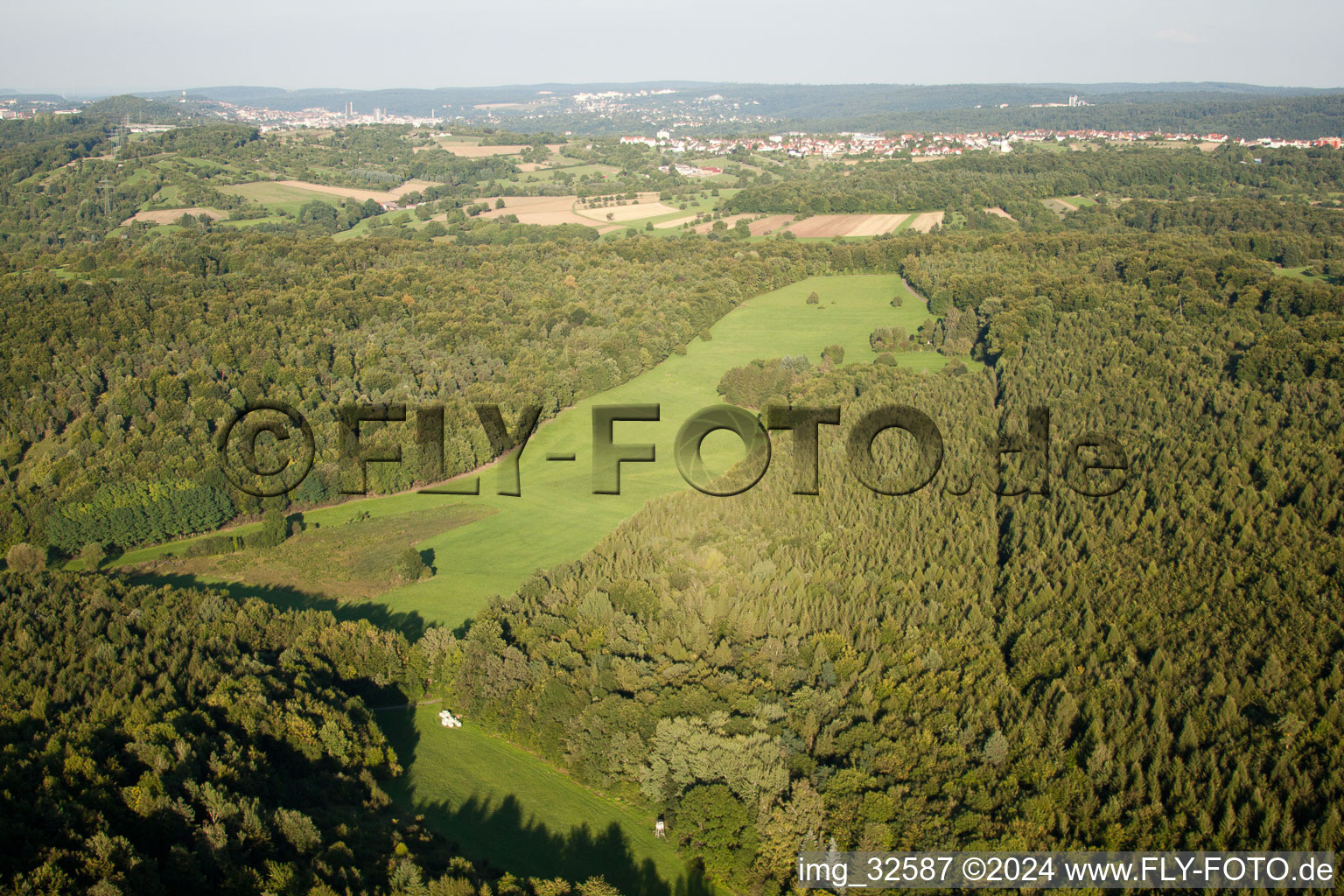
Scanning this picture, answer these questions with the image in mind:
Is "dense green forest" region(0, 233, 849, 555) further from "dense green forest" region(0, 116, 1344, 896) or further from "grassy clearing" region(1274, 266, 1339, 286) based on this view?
"grassy clearing" region(1274, 266, 1339, 286)

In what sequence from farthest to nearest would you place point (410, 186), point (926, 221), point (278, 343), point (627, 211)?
point (410, 186) → point (627, 211) → point (926, 221) → point (278, 343)

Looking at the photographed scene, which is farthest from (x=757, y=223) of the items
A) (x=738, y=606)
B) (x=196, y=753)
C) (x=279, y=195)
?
(x=196, y=753)

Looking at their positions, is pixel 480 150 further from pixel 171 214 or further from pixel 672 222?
pixel 171 214

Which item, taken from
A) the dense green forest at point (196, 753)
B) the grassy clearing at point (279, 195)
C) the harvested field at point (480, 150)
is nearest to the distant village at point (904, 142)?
the harvested field at point (480, 150)

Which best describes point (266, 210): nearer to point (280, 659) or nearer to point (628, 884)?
point (280, 659)

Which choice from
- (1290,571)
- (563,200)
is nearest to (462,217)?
(563,200)

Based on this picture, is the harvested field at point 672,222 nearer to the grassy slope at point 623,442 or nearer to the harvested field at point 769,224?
the harvested field at point 769,224
